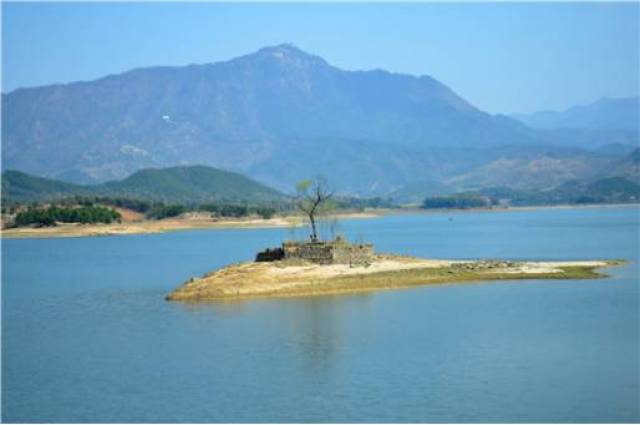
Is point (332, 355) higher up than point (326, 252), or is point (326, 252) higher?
A: point (326, 252)

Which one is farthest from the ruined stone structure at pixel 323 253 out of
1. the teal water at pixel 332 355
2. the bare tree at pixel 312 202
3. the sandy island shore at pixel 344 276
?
the teal water at pixel 332 355

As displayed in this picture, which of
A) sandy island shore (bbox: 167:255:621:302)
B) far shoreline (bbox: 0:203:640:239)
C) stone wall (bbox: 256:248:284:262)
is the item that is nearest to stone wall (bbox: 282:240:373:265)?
stone wall (bbox: 256:248:284:262)

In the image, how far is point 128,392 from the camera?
29.5 m

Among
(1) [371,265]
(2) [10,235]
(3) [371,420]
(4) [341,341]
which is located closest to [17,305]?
(1) [371,265]

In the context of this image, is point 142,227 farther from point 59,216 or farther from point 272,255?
point 272,255

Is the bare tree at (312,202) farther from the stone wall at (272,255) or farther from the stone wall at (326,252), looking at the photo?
the stone wall at (272,255)

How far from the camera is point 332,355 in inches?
1331

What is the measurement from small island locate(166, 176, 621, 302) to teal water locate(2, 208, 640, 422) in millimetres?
1776

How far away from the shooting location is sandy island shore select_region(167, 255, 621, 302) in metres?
48.1

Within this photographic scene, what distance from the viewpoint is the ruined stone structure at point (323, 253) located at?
5269 centimetres

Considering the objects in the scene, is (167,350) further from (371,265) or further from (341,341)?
(371,265)

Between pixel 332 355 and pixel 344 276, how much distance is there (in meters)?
16.5

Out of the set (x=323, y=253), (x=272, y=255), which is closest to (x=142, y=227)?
(x=272, y=255)

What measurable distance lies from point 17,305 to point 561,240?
52383 mm
